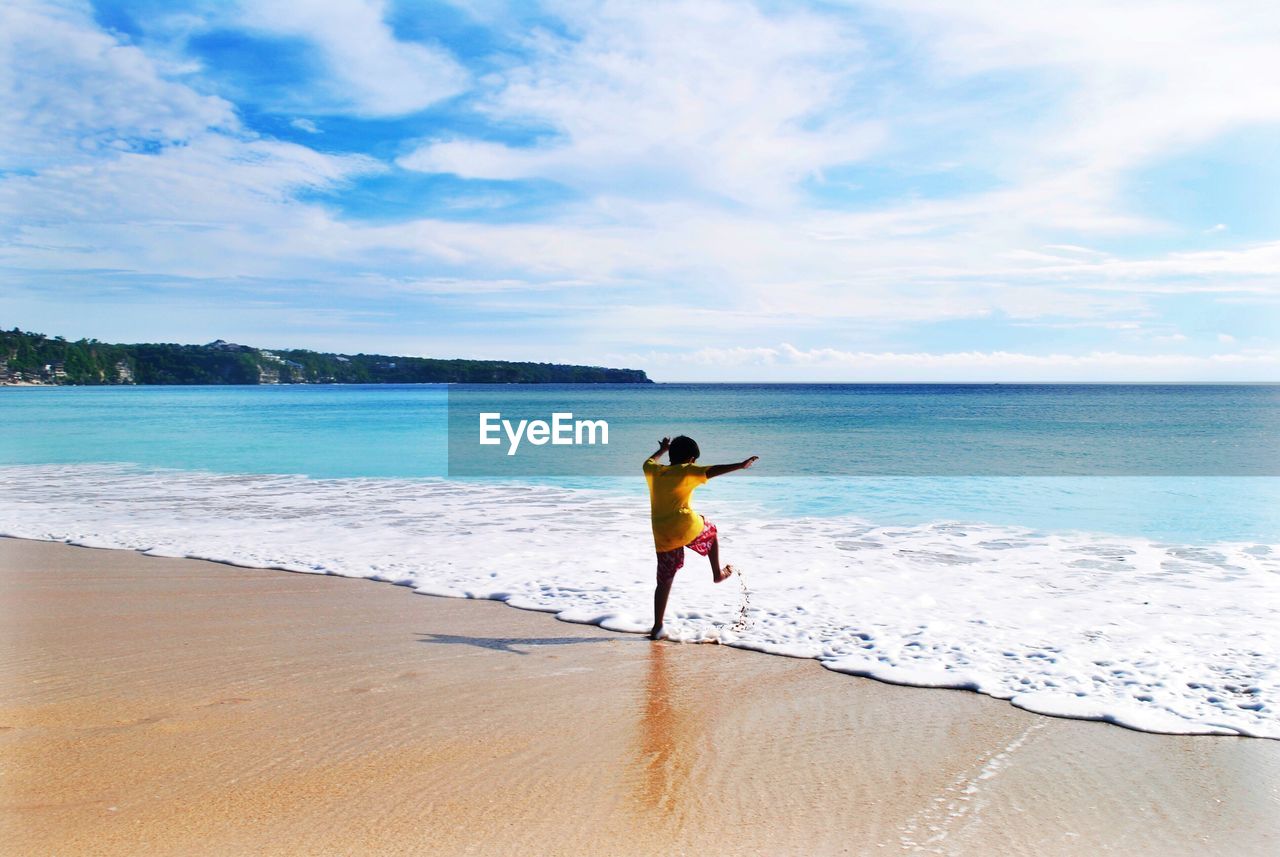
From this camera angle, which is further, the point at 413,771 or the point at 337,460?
the point at 337,460

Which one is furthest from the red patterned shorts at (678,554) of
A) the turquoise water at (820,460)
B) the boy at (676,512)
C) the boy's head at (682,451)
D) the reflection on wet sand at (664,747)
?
the turquoise water at (820,460)

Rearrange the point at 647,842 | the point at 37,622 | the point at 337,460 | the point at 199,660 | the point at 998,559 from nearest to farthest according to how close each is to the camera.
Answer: the point at 647,842 < the point at 199,660 < the point at 37,622 < the point at 998,559 < the point at 337,460

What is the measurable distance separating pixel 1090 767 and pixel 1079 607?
372 cm

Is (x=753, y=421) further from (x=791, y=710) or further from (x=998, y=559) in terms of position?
(x=791, y=710)

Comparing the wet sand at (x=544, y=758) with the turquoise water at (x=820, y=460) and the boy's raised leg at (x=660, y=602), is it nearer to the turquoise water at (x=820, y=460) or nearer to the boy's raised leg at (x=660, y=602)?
the boy's raised leg at (x=660, y=602)

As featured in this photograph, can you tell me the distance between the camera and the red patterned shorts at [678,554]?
6.36 m

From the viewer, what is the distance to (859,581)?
28.4 ft

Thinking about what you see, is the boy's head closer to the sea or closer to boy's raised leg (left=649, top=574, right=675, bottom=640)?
boy's raised leg (left=649, top=574, right=675, bottom=640)

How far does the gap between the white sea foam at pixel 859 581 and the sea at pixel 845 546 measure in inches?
1.4

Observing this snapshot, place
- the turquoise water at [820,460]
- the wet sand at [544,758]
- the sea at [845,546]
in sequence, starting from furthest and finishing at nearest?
the turquoise water at [820,460], the sea at [845,546], the wet sand at [544,758]

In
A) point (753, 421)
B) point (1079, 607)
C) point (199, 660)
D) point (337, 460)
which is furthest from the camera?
point (753, 421)

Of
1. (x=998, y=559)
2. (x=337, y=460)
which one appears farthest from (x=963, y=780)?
(x=337, y=460)

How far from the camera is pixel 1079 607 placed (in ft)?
25.1

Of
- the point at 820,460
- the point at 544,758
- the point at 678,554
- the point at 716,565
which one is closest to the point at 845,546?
the point at 716,565
